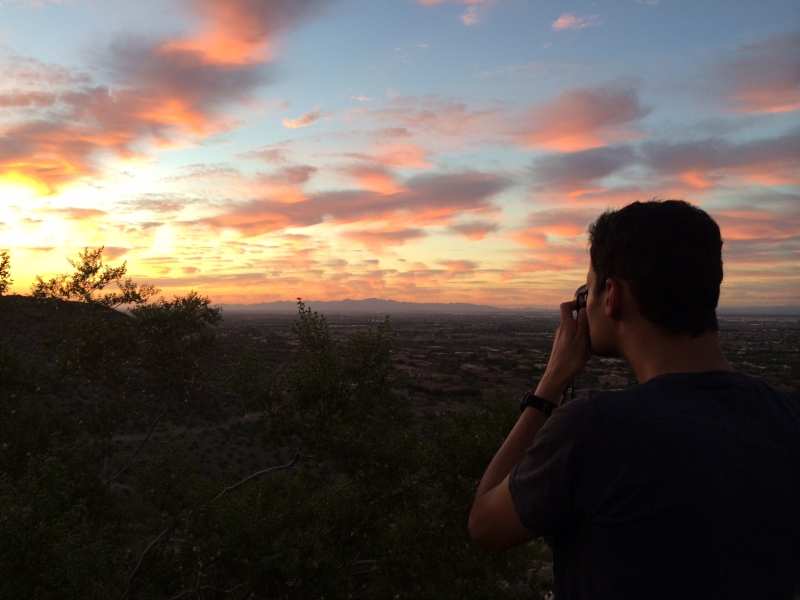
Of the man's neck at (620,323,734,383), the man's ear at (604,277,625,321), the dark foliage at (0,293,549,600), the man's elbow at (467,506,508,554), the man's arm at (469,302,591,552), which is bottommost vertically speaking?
the dark foliage at (0,293,549,600)

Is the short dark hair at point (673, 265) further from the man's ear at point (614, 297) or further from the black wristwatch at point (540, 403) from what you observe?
the black wristwatch at point (540, 403)

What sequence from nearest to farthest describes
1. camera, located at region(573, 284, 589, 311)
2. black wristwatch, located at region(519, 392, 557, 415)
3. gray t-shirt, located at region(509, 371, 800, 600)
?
gray t-shirt, located at region(509, 371, 800, 600)
black wristwatch, located at region(519, 392, 557, 415)
camera, located at region(573, 284, 589, 311)

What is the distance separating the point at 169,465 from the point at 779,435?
10.5 metres

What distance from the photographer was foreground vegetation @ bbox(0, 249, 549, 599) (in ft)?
27.0

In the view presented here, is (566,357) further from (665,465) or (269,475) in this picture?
(269,475)

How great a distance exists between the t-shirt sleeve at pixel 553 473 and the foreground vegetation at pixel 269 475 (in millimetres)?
6746

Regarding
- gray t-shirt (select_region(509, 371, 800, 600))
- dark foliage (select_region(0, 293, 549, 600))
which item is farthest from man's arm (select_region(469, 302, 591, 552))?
dark foliage (select_region(0, 293, 549, 600))

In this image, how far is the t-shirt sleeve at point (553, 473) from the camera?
138 cm

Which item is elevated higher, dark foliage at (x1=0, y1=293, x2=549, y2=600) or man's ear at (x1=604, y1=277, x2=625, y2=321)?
man's ear at (x1=604, y1=277, x2=625, y2=321)

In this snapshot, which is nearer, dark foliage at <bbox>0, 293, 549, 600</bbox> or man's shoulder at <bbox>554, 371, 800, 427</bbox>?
Result: man's shoulder at <bbox>554, 371, 800, 427</bbox>

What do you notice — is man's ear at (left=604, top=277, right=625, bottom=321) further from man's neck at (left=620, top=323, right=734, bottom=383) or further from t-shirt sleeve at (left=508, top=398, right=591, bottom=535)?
t-shirt sleeve at (left=508, top=398, right=591, bottom=535)

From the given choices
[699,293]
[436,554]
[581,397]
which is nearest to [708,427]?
[581,397]

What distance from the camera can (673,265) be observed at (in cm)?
156

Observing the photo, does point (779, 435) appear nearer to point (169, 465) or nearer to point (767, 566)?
point (767, 566)
